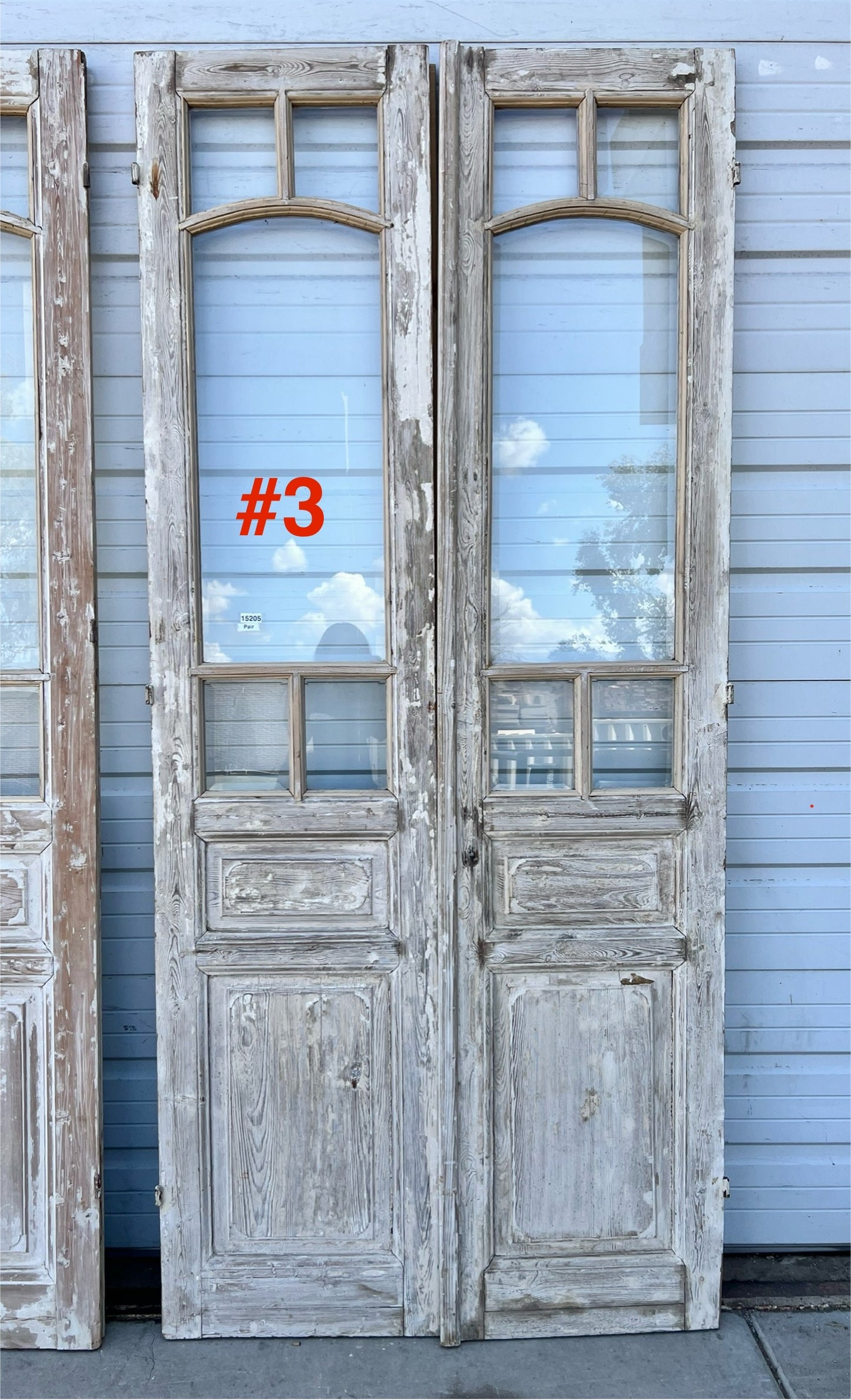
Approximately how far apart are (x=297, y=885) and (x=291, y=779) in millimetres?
254

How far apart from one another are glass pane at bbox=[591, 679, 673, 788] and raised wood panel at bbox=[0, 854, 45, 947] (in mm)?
1362

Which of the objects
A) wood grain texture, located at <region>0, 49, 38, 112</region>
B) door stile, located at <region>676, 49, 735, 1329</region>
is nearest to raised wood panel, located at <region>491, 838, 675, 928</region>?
door stile, located at <region>676, 49, 735, 1329</region>

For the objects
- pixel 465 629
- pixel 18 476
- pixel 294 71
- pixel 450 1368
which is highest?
pixel 294 71

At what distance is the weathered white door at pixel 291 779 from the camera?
6.87ft

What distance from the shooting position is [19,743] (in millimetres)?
2186

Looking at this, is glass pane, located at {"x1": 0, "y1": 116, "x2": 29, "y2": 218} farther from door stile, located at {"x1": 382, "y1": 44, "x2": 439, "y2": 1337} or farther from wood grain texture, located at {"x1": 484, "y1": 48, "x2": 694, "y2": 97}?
wood grain texture, located at {"x1": 484, "y1": 48, "x2": 694, "y2": 97}

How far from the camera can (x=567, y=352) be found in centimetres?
215

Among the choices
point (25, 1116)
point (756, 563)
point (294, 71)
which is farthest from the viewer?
point (756, 563)

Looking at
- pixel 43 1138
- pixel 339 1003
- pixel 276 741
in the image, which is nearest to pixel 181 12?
pixel 276 741

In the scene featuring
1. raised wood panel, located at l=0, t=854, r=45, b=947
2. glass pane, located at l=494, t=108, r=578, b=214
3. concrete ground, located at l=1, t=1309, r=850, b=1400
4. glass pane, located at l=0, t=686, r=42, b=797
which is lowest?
concrete ground, located at l=1, t=1309, r=850, b=1400

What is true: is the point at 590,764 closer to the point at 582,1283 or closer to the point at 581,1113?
the point at 581,1113

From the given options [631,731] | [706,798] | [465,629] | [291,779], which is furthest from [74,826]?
[706,798]

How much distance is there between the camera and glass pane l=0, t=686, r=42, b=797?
2.17 m

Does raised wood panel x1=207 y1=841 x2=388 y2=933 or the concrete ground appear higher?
raised wood panel x1=207 y1=841 x2=388 y2=933
